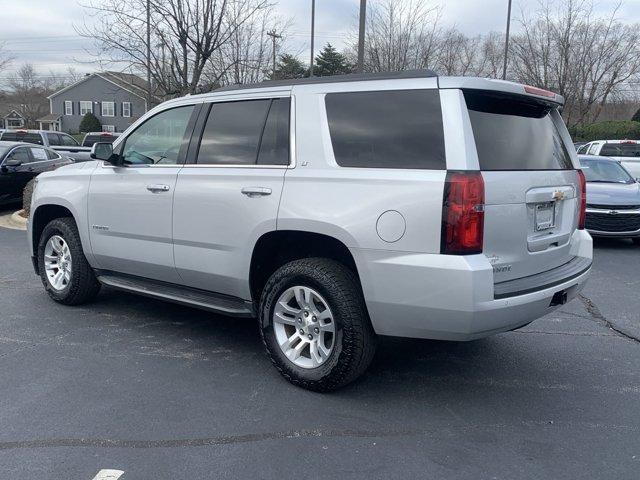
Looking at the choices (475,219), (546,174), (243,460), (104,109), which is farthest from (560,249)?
(104,109)

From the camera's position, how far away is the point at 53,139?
22.0 m

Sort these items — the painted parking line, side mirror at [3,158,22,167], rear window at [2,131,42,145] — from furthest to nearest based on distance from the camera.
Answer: rear window at [2,131,42,145]
side mirror at [3,158,22,167]
the painted parking line

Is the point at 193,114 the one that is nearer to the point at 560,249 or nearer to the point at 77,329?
the point at 77,329

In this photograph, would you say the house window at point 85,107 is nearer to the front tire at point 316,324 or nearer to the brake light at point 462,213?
the front tire at point 316,324

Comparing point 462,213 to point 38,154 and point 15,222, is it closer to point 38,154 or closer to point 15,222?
point 15,222

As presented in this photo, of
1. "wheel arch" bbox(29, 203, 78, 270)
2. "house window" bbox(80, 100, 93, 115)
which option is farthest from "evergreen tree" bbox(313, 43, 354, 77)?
"house window" bbox(80, 100, 93, 115)

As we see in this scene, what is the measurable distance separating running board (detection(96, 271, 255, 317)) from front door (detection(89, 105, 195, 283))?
0.08 m

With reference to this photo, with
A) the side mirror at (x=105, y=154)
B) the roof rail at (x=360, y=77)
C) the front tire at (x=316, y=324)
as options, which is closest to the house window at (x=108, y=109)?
the side mirror at (x=105, y=154)

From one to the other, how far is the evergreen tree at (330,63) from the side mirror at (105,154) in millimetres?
32816

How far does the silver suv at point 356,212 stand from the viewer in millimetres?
3490

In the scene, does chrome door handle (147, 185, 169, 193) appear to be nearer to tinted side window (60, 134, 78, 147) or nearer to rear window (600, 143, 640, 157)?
rear window (600, 143, 640, 157)

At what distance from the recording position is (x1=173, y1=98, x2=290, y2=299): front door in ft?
13.9

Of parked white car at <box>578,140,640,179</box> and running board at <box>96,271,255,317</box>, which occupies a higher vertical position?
parked white car at <box>578,140,640,179</box>

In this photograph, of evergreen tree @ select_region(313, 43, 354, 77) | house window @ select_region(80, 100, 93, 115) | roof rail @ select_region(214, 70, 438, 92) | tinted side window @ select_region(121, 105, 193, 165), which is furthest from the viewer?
house window @ select_region(80, 100, 93, 115)
